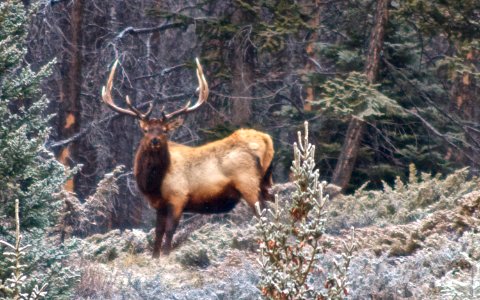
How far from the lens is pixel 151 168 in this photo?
1275 cm

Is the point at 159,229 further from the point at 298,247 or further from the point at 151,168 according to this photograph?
the point at 298,247

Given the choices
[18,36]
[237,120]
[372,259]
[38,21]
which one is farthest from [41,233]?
[38,21]

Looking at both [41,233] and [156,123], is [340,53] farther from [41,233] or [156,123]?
[41,233]

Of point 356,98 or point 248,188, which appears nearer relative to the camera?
point 248,188

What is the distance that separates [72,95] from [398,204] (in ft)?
33.1

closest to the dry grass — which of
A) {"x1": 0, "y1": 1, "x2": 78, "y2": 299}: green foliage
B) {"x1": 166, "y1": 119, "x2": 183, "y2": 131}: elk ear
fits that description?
{"x1": 0, "y1": 1, "x2": 78, "y2": 299}: green foliage

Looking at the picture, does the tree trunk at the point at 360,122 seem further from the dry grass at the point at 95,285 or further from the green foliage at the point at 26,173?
the green foliage at the point at 26,173

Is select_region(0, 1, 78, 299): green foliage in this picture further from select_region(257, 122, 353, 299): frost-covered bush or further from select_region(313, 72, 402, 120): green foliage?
select_region(313, 72, 402, 120): green foliage

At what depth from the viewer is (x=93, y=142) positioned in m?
21.0

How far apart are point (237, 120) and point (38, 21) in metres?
4.52

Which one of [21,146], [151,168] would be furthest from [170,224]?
[21,146]

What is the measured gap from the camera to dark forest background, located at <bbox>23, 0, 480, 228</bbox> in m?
16.5

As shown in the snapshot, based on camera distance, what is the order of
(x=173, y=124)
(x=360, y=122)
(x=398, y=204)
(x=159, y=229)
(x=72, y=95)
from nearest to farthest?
(x=398, y=204) < (x=159, y=229) < (x=173, y=124) < (x=360, y=122) < (x=72, y=95)

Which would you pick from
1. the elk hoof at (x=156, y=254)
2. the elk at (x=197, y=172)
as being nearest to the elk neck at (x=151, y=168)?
the elk at (x=197, y=172)
